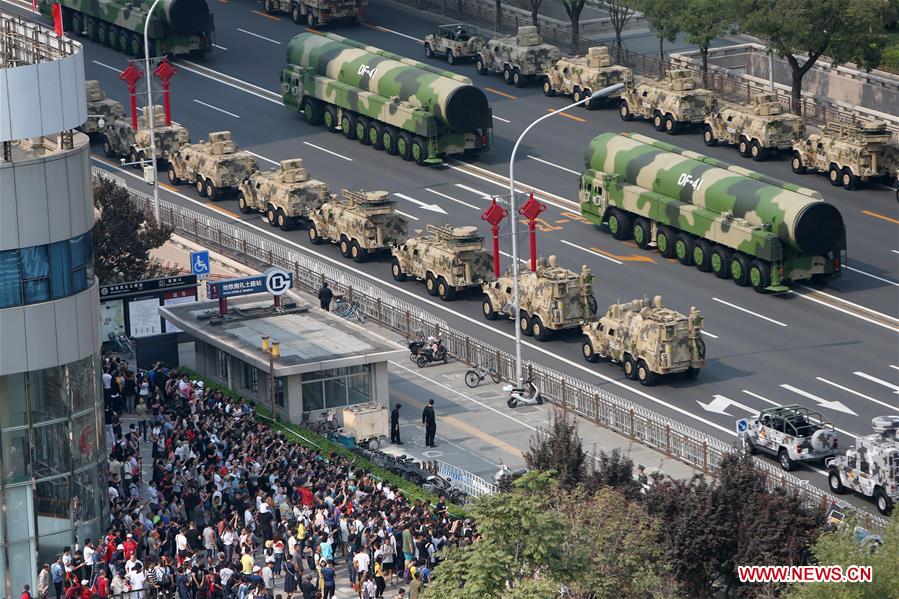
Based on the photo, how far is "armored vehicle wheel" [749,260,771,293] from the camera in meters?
72.9

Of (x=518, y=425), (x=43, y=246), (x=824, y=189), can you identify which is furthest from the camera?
(x=824, y=189)

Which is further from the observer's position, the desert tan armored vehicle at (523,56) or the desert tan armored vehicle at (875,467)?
the desert tan armored vehicle at (523,56)

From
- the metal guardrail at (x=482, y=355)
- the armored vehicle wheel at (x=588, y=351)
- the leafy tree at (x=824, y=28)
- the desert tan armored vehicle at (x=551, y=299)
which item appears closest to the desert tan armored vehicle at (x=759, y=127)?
the leafy tree at (x=824, y=28)

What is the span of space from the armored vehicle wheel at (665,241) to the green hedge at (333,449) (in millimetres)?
19439

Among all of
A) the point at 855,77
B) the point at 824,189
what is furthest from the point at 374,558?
the point at 855,77

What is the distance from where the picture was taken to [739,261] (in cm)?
7394

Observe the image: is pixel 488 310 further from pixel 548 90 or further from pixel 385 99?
pixel 548 90

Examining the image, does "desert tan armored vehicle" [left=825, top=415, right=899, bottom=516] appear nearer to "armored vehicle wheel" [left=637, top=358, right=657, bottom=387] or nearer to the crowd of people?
"armored vehicle wheel" [left=637, top=358, right=657, bottom=387]

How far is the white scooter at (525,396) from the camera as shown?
6438 centimetres

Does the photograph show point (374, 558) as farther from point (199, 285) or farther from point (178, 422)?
point (199, 285)

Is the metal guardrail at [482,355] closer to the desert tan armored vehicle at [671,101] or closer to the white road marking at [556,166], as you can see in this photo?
the white road marking at [556,166]

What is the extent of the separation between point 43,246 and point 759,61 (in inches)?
2149

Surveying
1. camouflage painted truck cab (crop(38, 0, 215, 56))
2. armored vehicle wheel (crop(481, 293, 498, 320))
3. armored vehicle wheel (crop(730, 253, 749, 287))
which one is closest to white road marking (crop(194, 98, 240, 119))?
camouflage painted truck cab (crop(38, 0, 215, 56))

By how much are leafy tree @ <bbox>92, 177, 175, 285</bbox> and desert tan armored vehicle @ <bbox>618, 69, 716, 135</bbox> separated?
25.6m
